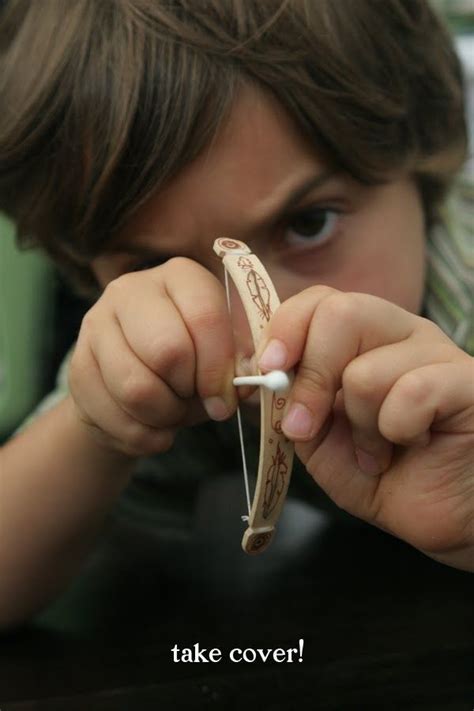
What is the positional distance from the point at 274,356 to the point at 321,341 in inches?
0.8

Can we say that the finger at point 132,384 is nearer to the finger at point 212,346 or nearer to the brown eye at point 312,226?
the finger at point 212,346

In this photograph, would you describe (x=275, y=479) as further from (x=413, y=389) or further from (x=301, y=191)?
(x=301, y=191)

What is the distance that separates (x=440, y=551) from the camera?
366mm

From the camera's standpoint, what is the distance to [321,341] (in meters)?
0.32

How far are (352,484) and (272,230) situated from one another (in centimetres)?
19

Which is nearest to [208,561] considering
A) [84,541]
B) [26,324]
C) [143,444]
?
[84,541]

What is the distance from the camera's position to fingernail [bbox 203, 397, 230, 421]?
36 cm

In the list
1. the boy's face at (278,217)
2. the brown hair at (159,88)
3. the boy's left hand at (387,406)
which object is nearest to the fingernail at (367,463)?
the boy's left hand at (387,406)

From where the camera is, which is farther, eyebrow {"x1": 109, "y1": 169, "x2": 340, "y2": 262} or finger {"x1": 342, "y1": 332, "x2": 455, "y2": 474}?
eyebrow {"x1": 109, "y1": 169, "x2": 340, "y2": 262}

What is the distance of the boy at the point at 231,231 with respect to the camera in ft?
1.09

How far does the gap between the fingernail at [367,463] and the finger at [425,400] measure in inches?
1.0

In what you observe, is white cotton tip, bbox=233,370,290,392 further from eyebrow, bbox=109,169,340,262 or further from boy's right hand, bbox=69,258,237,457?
eyebrow, bbox=109,169,340,262

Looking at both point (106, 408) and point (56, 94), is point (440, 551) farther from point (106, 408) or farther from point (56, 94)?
point (56, 94)

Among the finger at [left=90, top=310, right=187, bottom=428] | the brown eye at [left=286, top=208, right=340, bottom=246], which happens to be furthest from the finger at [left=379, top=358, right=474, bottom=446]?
the brown eye at [left=286, top=208, right=340, bottom=246]
